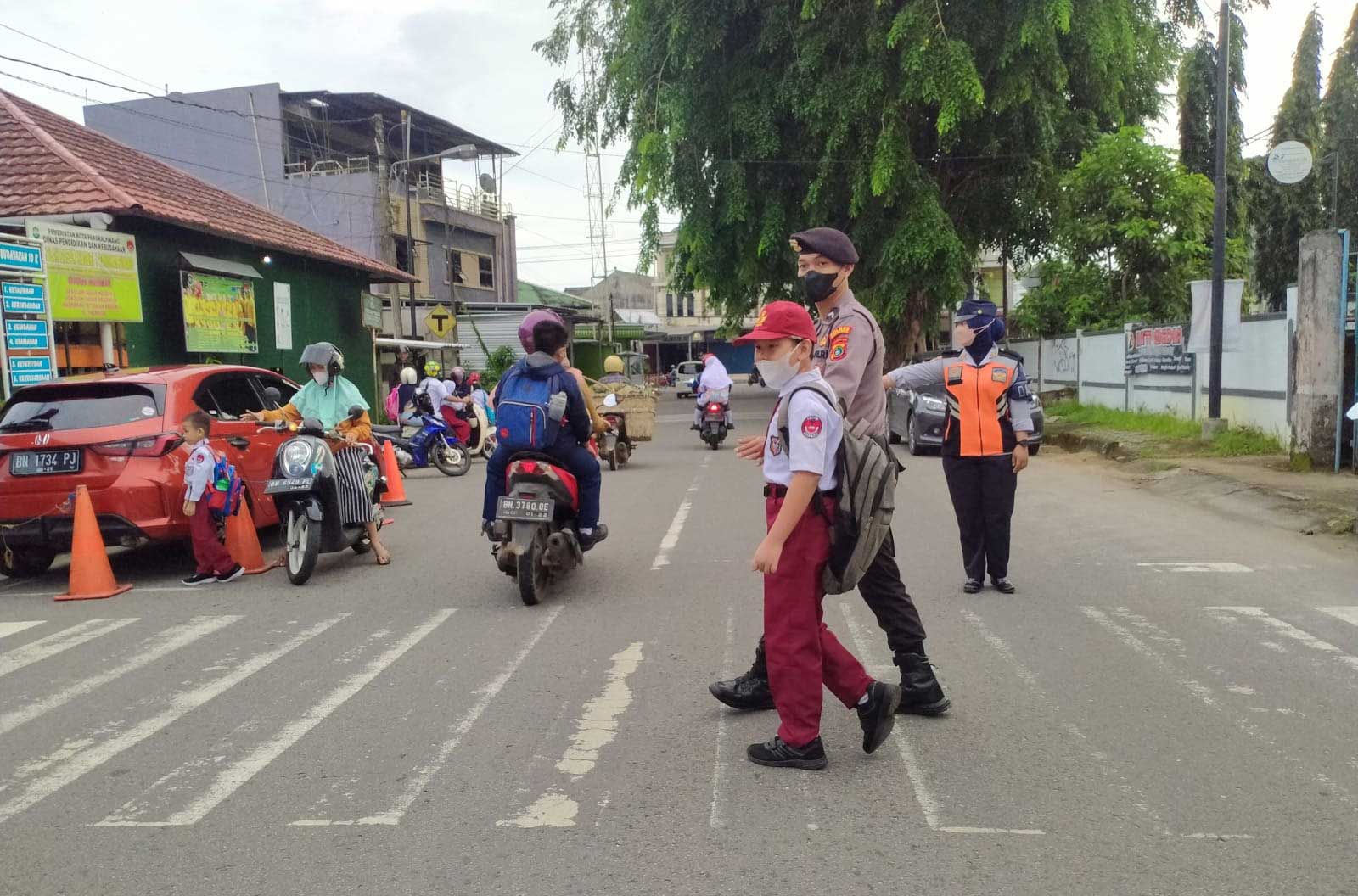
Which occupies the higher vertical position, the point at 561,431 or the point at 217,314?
the point at 217,314

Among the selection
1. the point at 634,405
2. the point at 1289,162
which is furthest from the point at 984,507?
the point at 634,405

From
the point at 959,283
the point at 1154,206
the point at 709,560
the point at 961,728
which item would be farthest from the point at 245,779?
the point at 1154,206

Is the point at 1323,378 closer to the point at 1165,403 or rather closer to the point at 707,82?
the point at 1165,403

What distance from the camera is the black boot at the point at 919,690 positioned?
14.6ft

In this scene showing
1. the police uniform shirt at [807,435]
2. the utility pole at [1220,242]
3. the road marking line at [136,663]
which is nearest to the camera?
the police uniform shirt at [807,435]

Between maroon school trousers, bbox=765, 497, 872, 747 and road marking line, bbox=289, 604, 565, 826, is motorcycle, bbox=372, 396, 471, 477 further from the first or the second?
maroon school trousers, bbox=765, 497, 872, 747

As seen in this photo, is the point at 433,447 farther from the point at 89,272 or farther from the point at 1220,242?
the point at 1220,242

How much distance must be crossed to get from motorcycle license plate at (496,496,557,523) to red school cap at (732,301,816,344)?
3.04 metres

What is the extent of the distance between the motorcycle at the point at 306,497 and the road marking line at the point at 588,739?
9.74 feet

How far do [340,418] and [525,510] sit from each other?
2408 millimetres

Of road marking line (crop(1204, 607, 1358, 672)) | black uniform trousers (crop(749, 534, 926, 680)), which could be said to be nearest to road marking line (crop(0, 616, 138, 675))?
black uniform trousers (crop(749, 534, 926, 680))

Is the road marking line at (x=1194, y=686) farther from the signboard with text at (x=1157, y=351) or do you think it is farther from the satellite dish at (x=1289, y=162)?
the signboard with text at (x=1157, y=351)

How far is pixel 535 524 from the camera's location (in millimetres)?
6734

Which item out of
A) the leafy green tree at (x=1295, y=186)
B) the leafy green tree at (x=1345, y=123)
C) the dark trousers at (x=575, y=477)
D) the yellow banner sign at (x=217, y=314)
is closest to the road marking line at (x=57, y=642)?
the dark trousers at (x=575, y=477)
